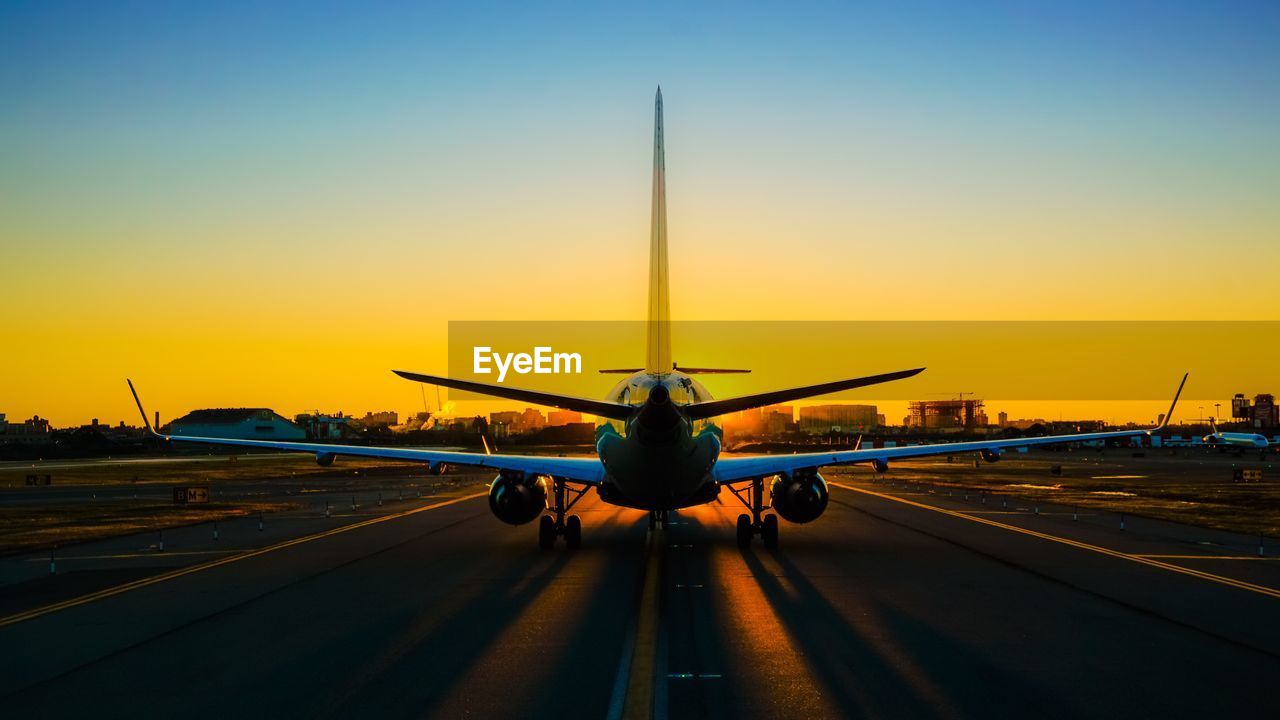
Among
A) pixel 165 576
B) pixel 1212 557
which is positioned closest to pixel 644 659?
pixel 165 576

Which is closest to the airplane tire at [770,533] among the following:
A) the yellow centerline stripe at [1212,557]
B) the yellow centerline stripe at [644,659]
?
the yellow centerline stripe at [644,659]

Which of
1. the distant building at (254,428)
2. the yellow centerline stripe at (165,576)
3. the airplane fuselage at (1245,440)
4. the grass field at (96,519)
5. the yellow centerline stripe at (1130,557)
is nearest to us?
the yellow centerline stripe at (165,576)

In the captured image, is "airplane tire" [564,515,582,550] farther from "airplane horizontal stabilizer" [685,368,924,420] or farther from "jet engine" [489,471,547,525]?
"airplane horizontal stabilizer" [685,368,924,420]

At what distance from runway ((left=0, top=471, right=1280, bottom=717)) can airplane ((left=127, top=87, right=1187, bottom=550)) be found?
1.52m

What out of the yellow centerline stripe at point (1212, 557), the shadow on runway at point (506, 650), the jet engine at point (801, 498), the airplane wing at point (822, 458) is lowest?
the yellow centerline stripe at point (1212, 557)

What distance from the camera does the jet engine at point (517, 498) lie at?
25.0 m

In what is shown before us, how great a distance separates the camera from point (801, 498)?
25609 millimetres

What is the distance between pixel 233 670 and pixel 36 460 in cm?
12935

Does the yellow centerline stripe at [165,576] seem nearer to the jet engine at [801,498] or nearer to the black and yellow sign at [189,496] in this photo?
the black and yellow sign at [189,496]

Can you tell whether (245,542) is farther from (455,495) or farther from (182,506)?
(455,495)

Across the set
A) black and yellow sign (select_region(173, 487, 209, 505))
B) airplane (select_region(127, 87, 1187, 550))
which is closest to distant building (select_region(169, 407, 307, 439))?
black and yellow sign (select_region(173, 487, 209, 505))

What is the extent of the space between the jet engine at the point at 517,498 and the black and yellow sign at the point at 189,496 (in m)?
27.2

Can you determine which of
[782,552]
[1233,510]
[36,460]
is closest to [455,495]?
[782,552]

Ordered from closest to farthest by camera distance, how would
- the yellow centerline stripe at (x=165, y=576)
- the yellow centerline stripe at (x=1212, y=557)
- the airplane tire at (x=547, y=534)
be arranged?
the yellow centerline stripe at (x=165, y=576) → the yellow centerline stripe at (x=1212, y=557) → the airplane tire at (x=547, y=534)
